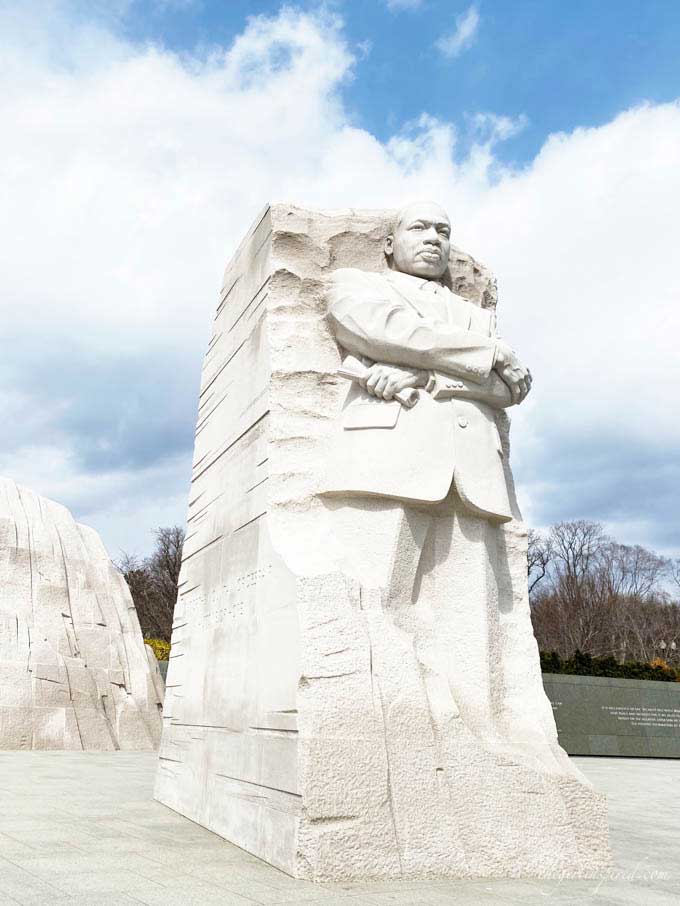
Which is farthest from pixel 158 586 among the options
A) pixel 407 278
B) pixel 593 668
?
pixel 407 278

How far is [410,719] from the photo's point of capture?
12.7 ft

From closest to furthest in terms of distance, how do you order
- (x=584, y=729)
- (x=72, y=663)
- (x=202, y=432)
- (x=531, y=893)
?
1. (x=531, y=893)
2. (x=202, y=432)
3. (x=72, y=663)
4. (x=584, y=729)

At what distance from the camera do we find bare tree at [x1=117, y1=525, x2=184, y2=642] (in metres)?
31.2

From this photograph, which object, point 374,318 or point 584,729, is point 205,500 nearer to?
point 374,318

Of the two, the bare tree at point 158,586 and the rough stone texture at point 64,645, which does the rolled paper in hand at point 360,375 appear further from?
the bare tree at point 158,586

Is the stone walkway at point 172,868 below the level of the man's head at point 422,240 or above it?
below

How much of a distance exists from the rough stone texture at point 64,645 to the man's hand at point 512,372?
22.7 feet

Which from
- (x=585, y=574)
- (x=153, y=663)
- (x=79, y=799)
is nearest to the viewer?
(x=79, y=799)

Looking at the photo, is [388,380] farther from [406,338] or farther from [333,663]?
[333,663]

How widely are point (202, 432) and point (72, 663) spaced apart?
4.98 m

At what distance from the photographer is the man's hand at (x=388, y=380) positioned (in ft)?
14.9

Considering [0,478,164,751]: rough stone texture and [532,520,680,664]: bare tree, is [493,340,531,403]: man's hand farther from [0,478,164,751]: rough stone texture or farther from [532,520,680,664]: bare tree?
[532,520,680,664]: bare tree

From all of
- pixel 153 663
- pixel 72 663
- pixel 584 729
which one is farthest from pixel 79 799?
pixel 584 729

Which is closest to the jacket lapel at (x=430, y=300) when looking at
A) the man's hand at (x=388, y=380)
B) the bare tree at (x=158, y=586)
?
the man's hand at (x=388, y=380)
